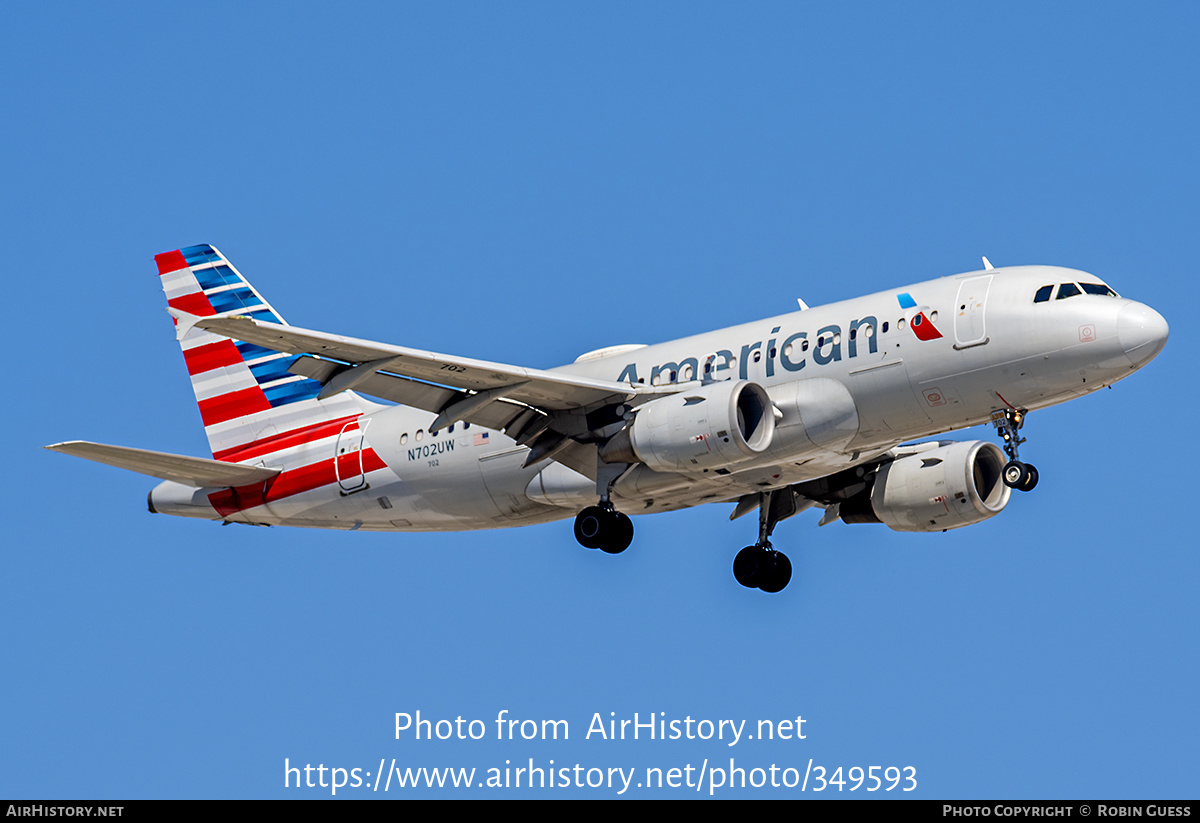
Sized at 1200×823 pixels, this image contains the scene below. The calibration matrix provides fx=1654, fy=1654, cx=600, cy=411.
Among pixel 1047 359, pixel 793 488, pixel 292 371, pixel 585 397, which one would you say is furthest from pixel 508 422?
pixel 1047 359

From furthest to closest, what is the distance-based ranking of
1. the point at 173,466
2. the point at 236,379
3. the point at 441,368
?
the point at 236,379 → the point at 173,466 → the point at 441,368

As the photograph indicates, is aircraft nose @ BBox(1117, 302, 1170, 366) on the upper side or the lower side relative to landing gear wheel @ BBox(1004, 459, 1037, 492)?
upper

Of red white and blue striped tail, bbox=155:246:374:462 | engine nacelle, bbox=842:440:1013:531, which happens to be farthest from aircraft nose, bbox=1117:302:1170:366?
red white and blue striped tail, bbox=155:246:374:462

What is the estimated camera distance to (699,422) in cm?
3253

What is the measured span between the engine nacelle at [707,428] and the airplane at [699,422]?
0.04 meters

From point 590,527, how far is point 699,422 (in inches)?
141

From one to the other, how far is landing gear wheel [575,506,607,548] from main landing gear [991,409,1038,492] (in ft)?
26.8

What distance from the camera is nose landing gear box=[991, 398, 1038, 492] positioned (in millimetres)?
32094

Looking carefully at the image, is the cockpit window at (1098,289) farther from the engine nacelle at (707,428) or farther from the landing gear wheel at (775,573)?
the landing gear wheel at (775,573)

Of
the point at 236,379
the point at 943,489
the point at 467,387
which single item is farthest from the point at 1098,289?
the point at 236,379

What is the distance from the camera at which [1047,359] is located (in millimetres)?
31531

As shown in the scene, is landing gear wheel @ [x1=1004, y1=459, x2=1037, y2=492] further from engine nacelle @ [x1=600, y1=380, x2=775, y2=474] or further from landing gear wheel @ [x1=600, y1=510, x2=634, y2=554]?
landing gear wheel @ [x1=600, y1=510, x2=634, y2=554]

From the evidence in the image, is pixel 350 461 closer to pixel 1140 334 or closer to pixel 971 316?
pixel 971 316
